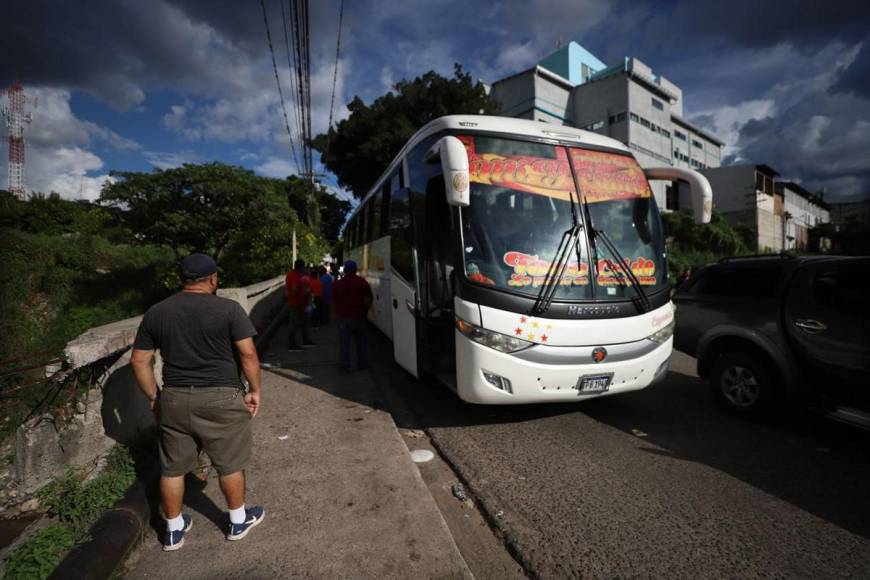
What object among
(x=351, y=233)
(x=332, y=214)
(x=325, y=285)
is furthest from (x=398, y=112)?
(x=332, y=214)

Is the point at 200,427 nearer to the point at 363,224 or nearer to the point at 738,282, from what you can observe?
the point at 738,282

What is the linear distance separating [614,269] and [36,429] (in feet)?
16.7

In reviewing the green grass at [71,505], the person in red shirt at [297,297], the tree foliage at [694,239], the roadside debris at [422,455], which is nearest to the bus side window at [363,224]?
the person in red shirt at [297,297]

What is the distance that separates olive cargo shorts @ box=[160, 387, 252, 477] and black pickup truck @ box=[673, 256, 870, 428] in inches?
194

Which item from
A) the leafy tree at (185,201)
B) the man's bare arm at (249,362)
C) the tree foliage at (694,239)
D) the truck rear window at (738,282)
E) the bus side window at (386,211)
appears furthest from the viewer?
the tree foliage at (694,239)

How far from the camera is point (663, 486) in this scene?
11.1 ft

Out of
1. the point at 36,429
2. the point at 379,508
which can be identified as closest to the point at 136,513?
the point at 36,429

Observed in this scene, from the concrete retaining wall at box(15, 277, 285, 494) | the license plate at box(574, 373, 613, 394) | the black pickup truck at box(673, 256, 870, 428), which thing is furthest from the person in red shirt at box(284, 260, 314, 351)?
the black pickup truck at box(673, 256, 870, 428)

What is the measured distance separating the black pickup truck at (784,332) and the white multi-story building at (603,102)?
3347cm

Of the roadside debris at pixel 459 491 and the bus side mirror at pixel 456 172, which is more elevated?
the bus side mirror at pixel 456 172

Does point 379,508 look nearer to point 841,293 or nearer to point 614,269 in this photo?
point 614,269

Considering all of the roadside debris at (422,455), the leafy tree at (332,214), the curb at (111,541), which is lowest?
the roadside debris at (422,455)

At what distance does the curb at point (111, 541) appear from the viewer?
7.47 feet

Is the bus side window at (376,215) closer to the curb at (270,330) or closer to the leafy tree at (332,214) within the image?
the curb at (270,330)
